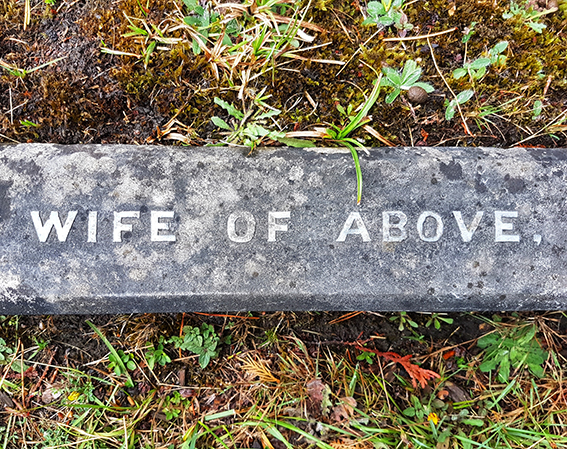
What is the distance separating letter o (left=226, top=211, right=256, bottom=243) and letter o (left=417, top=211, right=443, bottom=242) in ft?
2.38

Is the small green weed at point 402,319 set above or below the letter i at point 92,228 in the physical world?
below

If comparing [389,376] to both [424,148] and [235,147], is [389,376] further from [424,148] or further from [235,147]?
[235,147]

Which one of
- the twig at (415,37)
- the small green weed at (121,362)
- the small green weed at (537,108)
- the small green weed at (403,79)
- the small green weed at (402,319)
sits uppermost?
the twig at (415,37)

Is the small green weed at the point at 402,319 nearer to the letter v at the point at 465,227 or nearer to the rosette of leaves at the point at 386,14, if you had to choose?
the letter v at the point at 465,227

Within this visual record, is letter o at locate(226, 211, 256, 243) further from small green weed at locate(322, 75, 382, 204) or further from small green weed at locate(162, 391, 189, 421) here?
small green weed at locate(162, 391, 189, 421)

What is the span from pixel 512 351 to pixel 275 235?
1400 millimetres

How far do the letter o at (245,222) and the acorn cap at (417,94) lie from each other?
3.32 feet

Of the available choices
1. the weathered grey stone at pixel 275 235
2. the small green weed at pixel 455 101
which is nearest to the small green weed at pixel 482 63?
the small green weed at pixel 455 101

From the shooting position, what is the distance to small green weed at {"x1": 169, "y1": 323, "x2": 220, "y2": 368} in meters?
2.06

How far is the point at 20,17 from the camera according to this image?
6.78 ft

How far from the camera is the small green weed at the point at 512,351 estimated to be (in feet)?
6.72

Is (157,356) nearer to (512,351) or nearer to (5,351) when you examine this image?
(5,351)

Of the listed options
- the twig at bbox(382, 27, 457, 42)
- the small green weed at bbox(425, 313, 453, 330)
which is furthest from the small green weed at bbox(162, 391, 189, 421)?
the twig at bbox(382, 27, 457, 42)

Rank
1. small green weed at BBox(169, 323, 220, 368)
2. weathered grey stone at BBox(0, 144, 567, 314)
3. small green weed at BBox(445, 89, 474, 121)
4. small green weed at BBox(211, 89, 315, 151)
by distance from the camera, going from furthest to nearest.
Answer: small green weed at BBox(169, 323, 220, 368)
small green weed at BBox(445, 89, 474, 121)
small green weed at BBox(211, 89, 315, 151)
weathered grey stone at BBox(0, 144, 567, 314)
